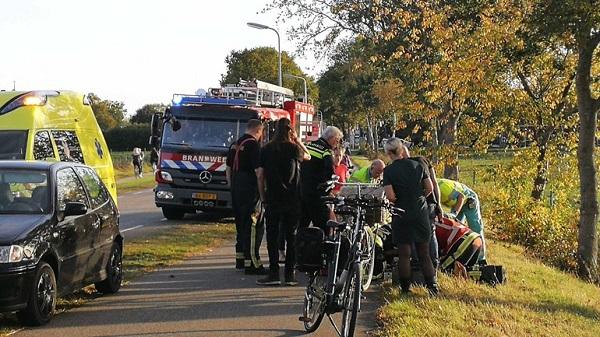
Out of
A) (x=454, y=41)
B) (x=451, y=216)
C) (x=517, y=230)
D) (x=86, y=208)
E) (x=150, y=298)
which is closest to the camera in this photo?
(x=86, y=208)

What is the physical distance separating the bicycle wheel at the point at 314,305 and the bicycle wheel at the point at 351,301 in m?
0.39

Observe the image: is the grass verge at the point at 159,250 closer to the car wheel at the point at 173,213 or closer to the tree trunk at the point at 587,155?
the car wheel at the point at 173,213

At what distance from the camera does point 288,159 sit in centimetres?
878

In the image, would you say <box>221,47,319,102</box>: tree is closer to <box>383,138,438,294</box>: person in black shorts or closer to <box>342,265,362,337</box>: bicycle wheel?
<box>383,138,438,294</box>: person in black shorts

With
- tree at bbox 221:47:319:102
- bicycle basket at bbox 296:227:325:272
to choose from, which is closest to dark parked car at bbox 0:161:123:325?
bicycle basket at bbox 296:227:325:272

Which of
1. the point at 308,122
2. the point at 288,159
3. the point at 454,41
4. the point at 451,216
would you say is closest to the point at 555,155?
the point at 454,41

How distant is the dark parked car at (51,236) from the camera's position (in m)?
6.45

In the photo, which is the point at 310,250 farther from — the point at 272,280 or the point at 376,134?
the point at 376,134

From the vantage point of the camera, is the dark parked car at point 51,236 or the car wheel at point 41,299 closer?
the dark parked car at point 51,236

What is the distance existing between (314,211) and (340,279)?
2.99m

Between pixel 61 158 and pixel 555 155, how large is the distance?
1198cm

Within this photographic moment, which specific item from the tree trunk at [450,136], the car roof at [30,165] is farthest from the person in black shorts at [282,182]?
the tree trunk at [450,136]

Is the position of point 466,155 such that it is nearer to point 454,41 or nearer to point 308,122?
point 454,41

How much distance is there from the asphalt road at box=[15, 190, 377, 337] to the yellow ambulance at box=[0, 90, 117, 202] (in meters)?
2.36
